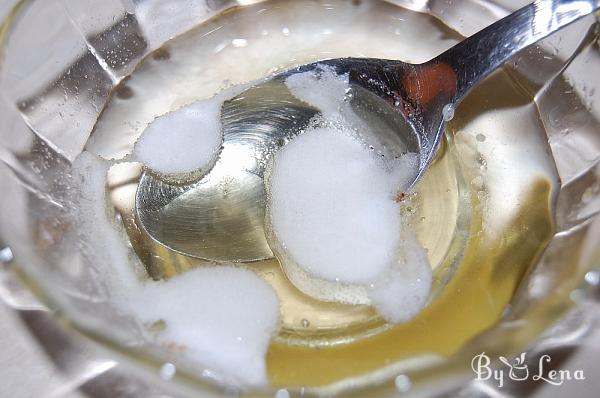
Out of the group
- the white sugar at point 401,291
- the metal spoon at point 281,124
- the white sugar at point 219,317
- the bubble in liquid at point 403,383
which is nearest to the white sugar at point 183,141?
the metal spoon at point 281,124

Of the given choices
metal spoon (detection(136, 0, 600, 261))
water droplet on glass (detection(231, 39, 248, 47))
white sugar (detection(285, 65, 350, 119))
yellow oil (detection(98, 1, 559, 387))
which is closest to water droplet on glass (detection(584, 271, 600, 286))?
yellow oil (detection(98, 1, 559, 387))

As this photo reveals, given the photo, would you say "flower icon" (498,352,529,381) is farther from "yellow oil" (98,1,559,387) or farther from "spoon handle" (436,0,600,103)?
"spoon handle" (436,0,600,103)

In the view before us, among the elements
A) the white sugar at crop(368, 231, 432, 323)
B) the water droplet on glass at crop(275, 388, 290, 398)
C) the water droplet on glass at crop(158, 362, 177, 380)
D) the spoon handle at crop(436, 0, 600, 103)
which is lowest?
the white sugar at crop(368, 231, 432, 323)

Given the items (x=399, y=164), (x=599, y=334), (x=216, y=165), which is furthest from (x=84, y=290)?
(x=599, y=334)

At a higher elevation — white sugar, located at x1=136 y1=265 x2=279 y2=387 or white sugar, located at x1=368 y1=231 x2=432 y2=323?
white sugar, located at x1=136 y1=265 x2=279 y2=387

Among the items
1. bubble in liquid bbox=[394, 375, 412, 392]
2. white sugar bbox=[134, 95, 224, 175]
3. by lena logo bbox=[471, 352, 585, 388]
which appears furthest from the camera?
white sugar bbox=[134, 95, 224, 175]

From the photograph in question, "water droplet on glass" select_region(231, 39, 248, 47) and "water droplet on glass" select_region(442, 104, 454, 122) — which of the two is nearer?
"water droplet on glass" select_region(442, 104, 454, 122)

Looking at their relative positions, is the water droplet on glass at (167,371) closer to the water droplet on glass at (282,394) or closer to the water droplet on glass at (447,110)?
the water droplet on glass at (282,394)
